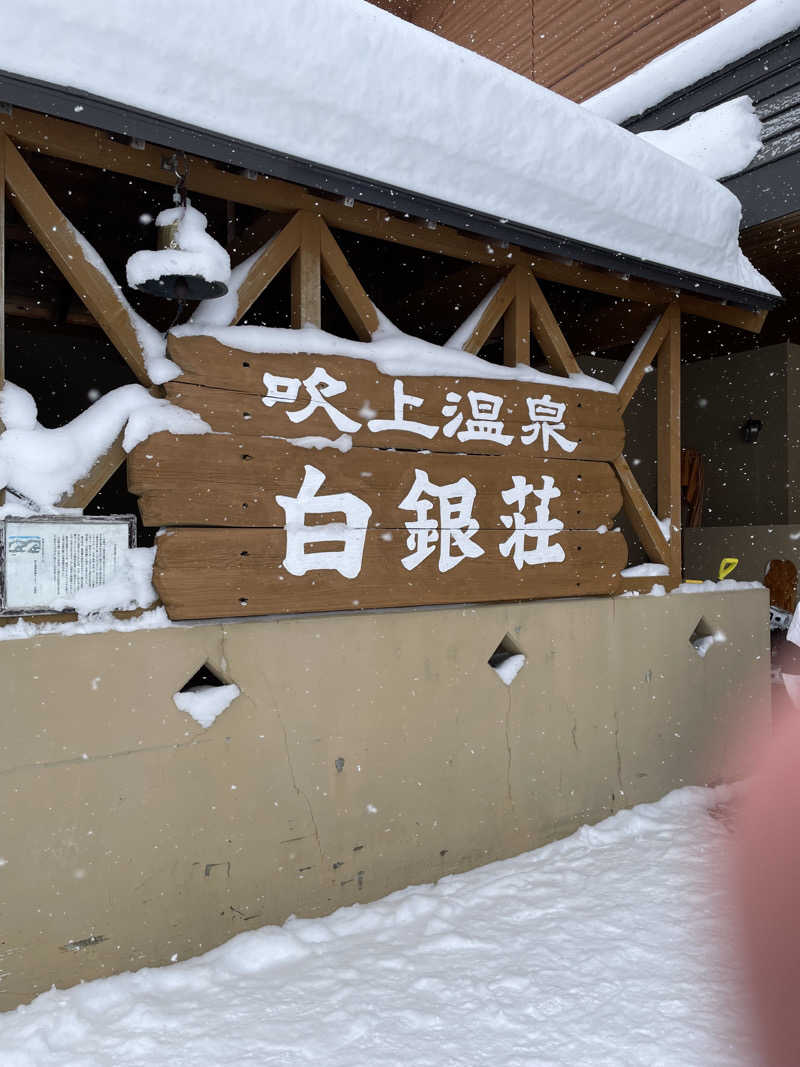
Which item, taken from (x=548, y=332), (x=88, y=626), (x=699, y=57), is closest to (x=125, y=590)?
(x=88, y=626)

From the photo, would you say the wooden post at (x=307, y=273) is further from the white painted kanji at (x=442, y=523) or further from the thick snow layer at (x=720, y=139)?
the thick snow layer at (x=720, y=139)

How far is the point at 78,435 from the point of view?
3064 millimetres

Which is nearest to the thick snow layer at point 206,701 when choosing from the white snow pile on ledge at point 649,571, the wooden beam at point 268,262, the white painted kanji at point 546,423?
the wooden beam at point 268,262

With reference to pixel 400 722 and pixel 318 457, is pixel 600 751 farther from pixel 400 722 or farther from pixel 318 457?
pixel 318 457

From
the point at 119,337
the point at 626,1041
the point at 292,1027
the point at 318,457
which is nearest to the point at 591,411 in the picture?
the point at 318,457

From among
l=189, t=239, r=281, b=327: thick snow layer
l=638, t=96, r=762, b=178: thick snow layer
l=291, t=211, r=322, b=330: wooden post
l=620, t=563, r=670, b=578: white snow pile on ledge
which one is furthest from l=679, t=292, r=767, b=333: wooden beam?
l=189, t=239, r=281, b=327: thick snow layer

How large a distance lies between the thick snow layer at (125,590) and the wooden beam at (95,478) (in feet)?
0.93

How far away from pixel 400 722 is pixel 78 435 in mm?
2008

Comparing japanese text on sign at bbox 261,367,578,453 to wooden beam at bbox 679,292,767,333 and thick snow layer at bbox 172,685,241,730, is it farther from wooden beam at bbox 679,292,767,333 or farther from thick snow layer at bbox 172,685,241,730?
wooden beam at bbox 679,292,767,333

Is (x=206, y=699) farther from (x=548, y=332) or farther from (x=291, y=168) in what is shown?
(x=548, y=332)

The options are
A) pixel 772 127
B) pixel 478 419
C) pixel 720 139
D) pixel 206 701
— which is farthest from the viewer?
pixel 720 139

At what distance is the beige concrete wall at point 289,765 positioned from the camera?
2.89 metres

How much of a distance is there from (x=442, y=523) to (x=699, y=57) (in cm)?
528

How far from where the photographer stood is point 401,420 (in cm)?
387
